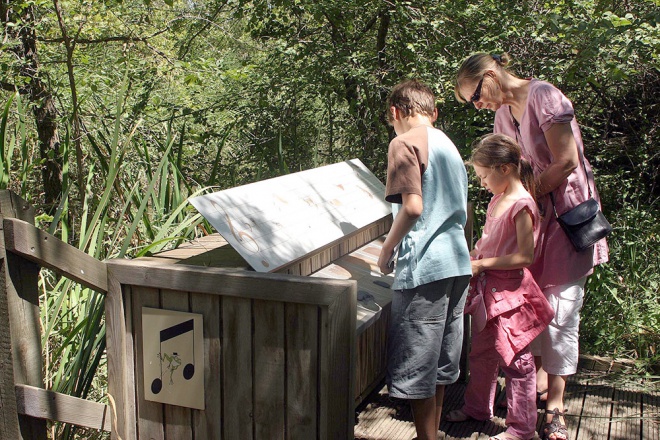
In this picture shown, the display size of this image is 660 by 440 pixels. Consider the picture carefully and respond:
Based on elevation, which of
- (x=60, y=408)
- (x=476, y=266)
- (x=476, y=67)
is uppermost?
(x=476, y=67)

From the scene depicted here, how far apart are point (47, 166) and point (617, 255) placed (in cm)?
450

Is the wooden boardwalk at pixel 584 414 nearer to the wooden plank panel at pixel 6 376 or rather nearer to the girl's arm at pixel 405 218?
the girl's arm at pixel 405 218

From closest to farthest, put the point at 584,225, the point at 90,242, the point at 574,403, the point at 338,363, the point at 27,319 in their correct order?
the point at 338,363 < the point at 27,319 < the point at 584,225 < the point at 574,403 < the point at 90,242

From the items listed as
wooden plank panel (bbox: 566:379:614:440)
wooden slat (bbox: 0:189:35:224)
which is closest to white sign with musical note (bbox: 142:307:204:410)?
wooden slat (bbox: 0:189:35:224)

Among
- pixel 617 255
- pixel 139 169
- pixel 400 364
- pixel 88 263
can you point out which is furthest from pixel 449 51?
pixel 88 263

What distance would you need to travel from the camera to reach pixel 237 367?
87.4 inches

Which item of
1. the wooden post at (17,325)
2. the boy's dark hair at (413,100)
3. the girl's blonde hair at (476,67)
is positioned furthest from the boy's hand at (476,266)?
the wooden post at (17,325)

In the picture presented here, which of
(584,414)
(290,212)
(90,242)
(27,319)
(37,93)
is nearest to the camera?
(27,319)

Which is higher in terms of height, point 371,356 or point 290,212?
point 290,212

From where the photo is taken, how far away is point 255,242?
2.42m

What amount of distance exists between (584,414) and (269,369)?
2041 mm

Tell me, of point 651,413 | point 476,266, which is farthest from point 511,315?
point 651,413

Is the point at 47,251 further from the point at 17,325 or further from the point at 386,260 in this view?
the point at 386,260

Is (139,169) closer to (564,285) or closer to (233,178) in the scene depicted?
(233,178)
